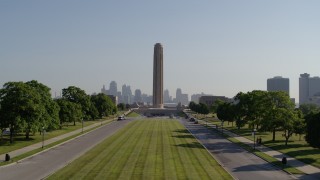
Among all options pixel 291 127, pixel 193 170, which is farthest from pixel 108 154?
pixel 291 127

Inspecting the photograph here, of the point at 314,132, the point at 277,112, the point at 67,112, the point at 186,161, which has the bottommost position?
the point at 186,161

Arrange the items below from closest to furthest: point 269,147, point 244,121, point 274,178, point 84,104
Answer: point 274,178 → point 269,147 → point 244,121 → point 84,104

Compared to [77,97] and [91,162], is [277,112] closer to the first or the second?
[91,162]

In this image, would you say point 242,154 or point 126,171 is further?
point 242,154

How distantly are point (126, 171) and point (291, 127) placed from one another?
34954 mm

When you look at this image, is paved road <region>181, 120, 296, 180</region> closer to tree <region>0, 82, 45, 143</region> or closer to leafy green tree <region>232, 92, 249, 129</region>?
tree <region>0, 82, 45, 143</region>

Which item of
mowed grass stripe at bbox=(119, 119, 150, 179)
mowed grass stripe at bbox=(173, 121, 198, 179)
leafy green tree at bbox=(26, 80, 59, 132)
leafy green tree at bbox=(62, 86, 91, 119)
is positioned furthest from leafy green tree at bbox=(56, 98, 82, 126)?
mowed grass stripe at bbox=(173, 121, 198, 179)

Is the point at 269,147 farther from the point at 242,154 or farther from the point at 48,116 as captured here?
the point at 48,116

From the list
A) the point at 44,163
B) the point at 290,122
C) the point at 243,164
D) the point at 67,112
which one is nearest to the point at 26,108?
the point at 44,163

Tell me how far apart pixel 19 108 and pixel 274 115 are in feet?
131

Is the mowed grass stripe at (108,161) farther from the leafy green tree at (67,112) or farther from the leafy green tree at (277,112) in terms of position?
the leafy green tree at (67,112)

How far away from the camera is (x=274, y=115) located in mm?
70188

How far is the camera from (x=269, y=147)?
60.9m

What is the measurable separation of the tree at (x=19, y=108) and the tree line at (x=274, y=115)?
3397 cm
